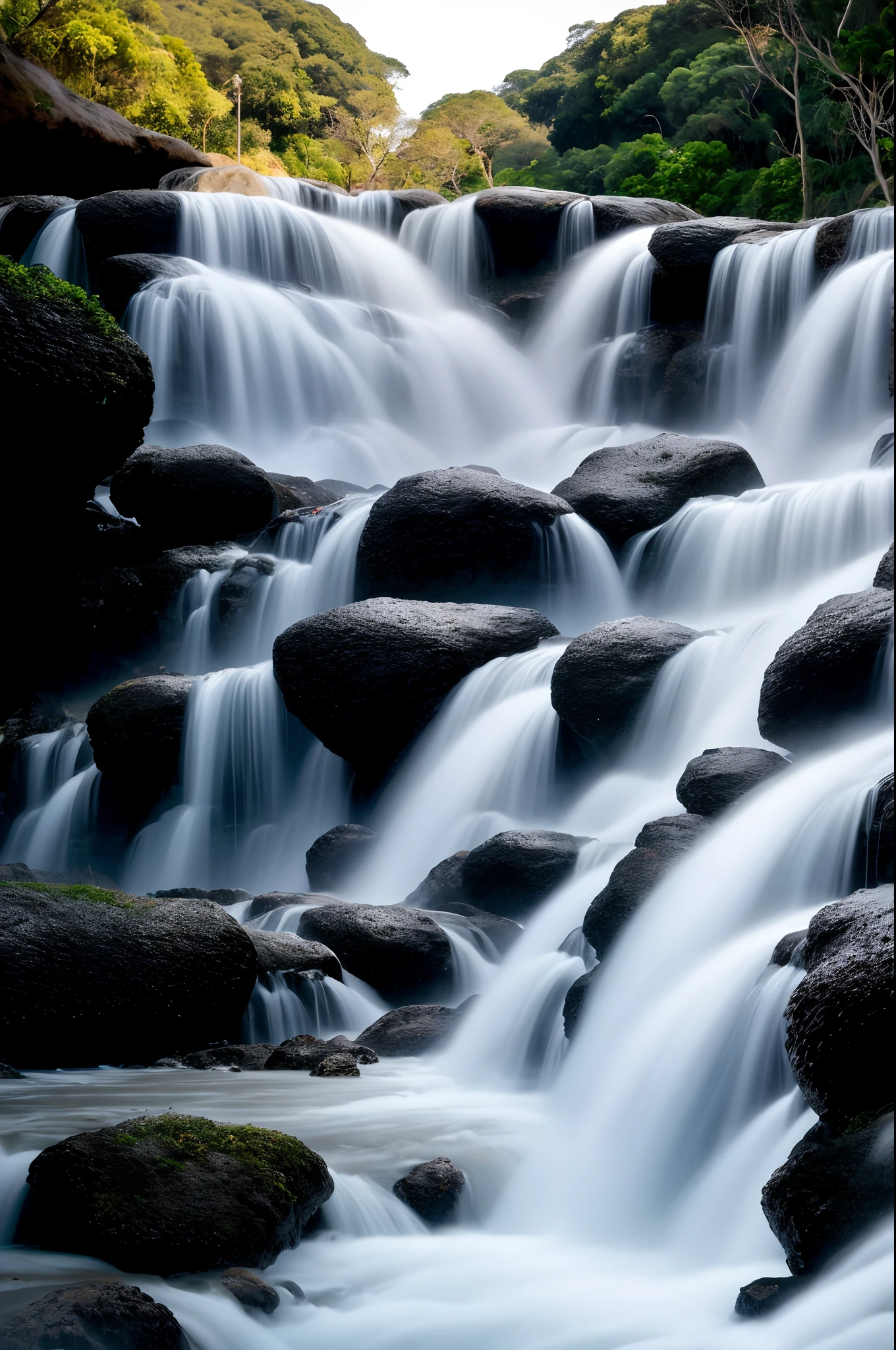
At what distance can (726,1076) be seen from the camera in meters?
4.56

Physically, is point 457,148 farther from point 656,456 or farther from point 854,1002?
point 854,1002

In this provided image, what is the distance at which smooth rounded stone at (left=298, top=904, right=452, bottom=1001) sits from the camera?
7.94 metres

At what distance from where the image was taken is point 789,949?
4.76 metres

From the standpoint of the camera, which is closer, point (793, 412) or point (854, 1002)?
point (854, 1002)

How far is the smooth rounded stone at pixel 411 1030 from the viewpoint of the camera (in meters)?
7.00

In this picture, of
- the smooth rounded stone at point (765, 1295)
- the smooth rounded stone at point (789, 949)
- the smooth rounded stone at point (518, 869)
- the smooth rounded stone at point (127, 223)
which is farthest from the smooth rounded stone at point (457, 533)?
the smooth rounded stone at point (127, 223)

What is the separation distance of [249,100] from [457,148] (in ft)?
32.8

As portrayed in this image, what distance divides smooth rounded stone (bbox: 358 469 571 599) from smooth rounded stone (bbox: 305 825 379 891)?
3341mm

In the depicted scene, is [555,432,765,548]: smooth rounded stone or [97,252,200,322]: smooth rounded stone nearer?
[555,432,765,548]: smooth rounded stone

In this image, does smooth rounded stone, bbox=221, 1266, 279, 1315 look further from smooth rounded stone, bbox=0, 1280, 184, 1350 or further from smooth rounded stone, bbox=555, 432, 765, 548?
smooth rounded stone, bbox=555, 432, 765, 548

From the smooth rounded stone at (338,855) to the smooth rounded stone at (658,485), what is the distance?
4908mm

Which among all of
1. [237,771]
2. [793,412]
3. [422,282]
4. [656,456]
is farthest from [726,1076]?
[422,282]

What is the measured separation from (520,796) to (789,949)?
534 cm

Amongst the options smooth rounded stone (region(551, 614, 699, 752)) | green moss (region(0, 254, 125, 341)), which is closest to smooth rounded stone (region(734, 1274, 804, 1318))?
smooth rounded stone (region(551, 614, 699, 752))
